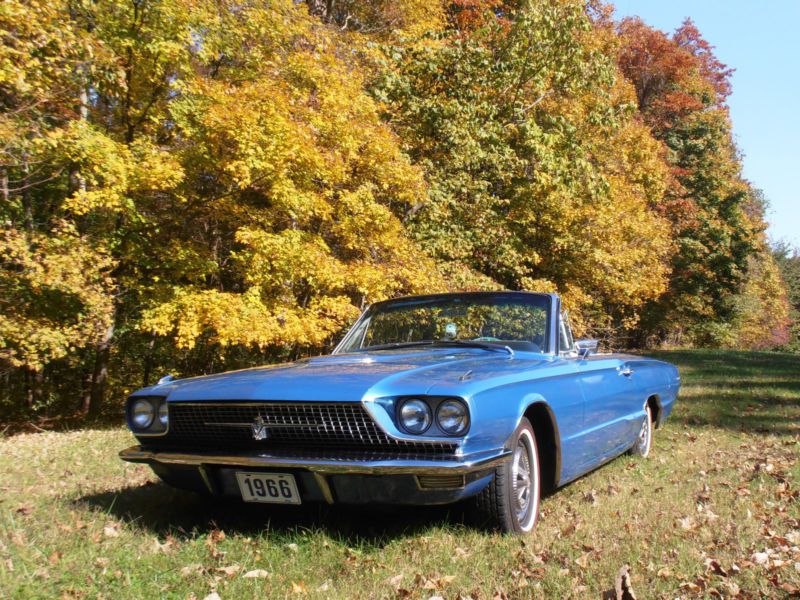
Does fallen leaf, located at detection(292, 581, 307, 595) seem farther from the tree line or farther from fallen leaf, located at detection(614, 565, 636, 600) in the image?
the tree line

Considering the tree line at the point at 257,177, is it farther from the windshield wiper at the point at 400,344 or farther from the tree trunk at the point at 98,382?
the windshield wiper at the point at 400,344

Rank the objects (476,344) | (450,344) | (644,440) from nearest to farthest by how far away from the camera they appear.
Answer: (476,344) < (450,344) < (644,440)

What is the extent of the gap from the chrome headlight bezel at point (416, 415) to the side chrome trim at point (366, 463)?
0.15m

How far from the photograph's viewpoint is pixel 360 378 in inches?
134

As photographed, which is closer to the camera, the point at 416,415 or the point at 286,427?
the point at 416,415

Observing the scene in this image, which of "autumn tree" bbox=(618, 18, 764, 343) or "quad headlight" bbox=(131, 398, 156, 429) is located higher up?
"autumn tree" bbox=(618, 18, 764, 343)

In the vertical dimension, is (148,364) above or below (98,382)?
above

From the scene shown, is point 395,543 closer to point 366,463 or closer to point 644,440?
point 366,463

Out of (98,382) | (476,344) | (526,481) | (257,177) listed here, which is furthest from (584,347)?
(98,382)

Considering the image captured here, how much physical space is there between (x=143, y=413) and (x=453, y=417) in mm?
1884

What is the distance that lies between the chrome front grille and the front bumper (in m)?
0.09

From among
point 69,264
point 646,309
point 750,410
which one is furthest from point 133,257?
point 646,309

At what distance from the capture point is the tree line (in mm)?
9492

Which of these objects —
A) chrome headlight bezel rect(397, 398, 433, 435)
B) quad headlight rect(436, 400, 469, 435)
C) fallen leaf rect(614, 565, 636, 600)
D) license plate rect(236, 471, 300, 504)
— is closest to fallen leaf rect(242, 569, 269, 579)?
license plate rect(236, 471, 300, 504)
